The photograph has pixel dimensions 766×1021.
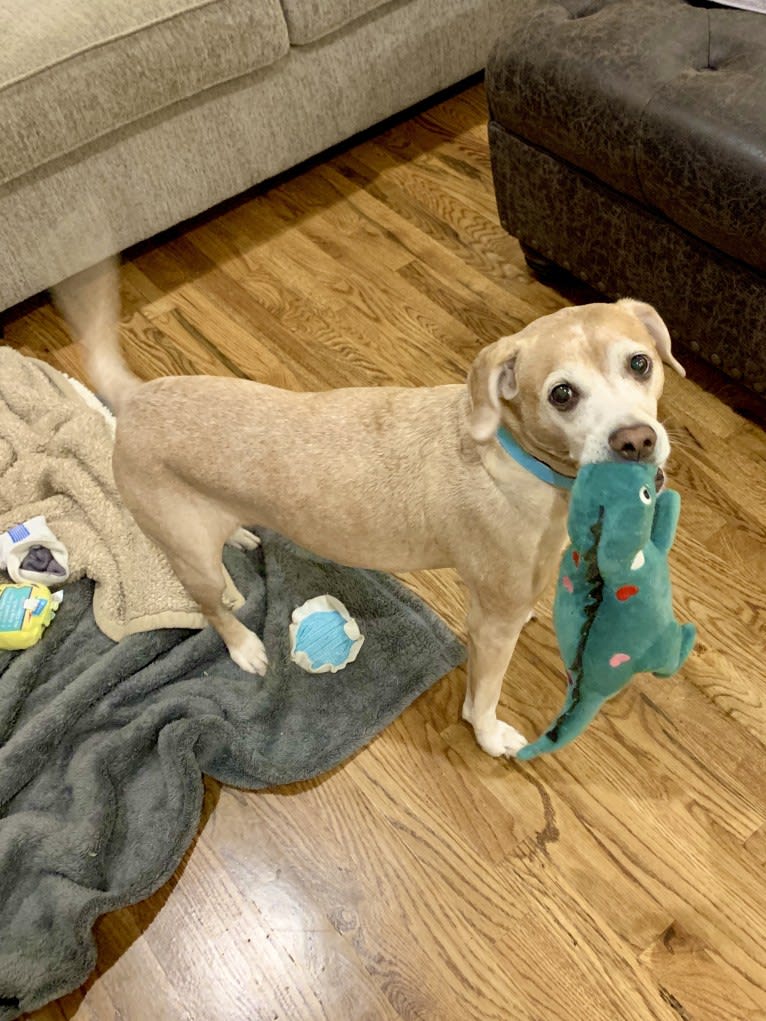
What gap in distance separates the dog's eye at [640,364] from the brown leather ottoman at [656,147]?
705 mm

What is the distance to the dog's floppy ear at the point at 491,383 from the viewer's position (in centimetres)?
127

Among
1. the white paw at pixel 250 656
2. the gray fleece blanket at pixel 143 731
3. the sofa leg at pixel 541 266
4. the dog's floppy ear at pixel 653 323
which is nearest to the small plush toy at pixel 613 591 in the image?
the dog's floppy ear at pixel 653 323

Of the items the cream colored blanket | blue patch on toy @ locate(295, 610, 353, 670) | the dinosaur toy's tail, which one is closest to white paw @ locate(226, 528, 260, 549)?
the cream colored blanket

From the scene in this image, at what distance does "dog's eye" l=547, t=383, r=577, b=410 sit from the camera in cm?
122

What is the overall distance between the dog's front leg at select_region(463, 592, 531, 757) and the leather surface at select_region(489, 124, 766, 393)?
35.2 inches

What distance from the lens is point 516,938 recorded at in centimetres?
154

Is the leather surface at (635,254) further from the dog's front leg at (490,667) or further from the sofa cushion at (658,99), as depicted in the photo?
the dog's front leg at (490,667)

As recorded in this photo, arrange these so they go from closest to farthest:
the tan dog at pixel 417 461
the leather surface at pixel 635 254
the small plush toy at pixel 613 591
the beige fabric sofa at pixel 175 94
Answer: the small plush toy at pixel 613 591 → the tan dog at pixel 417 461 → the leather surface at pixel 635 254 → the beige fabric sofa at pixel 175 94

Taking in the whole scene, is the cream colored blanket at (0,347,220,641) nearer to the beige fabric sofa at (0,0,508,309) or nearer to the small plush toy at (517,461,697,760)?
the beige fabric sofa at (0,0,508,309)

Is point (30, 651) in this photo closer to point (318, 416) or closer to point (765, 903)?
point (318, 416)

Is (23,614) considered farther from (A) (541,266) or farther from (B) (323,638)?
(A) (541,266)

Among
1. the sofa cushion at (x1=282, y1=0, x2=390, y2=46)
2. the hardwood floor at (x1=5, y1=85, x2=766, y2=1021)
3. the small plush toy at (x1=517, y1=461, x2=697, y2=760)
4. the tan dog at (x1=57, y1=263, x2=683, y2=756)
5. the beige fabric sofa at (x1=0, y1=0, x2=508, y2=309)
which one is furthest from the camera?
the sofa cushion at (x1=282, y1=0, x2=390, y2=46)

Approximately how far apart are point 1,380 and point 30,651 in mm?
814

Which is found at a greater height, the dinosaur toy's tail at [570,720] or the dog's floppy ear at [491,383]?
the dog's floppy ear at [491,383]
